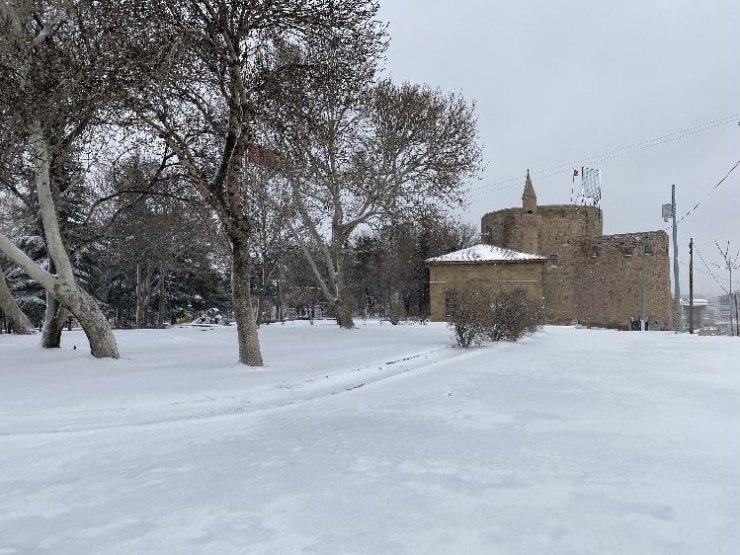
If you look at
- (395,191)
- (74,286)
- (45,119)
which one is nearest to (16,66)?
(45,119)

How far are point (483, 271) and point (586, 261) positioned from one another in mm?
15164

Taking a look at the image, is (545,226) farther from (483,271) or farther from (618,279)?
(483,271)

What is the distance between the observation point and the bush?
55.1ft

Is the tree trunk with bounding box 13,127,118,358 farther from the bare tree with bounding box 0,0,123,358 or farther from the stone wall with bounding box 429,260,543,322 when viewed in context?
the stone wall with bounding box 429,260,543,322

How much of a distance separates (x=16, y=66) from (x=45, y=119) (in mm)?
1502

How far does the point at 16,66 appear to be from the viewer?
11.6 metres

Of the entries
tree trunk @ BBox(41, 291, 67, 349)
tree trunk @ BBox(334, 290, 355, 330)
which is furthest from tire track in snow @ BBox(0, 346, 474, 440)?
tree trunk @ BBox(334, 290, 355, 330)

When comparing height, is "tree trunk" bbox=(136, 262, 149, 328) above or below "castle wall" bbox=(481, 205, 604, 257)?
below

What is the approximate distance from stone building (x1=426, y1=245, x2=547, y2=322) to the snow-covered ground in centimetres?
2771

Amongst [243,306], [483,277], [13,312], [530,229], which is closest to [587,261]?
[530,229]

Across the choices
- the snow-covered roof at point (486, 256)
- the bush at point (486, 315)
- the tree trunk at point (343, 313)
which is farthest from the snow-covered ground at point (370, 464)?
the snow-covered roof at point (486, 256)

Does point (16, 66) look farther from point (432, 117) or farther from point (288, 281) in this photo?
point (288, 281)

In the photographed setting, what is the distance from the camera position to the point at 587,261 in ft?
162

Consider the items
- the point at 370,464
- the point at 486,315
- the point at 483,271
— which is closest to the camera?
the point at 370,464
